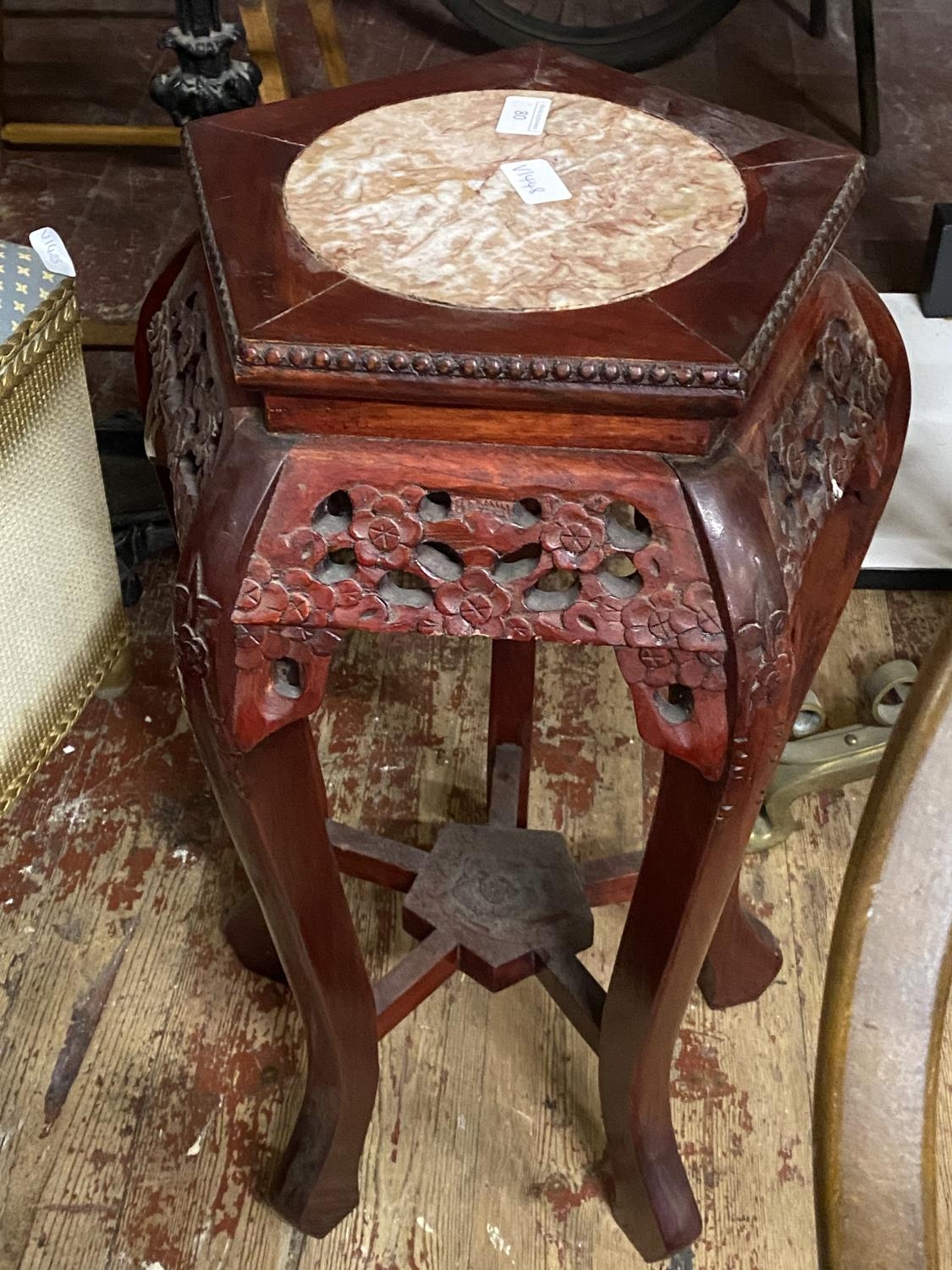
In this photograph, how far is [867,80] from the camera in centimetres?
212

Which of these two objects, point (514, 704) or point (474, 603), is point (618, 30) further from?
point (474, 603)

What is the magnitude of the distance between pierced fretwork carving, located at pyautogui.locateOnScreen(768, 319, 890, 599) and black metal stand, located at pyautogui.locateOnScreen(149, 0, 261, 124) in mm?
784

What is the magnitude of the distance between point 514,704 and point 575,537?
52cm

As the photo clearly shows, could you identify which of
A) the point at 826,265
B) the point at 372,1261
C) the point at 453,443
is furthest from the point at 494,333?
the point at 372,1261

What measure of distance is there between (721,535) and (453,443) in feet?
0.44

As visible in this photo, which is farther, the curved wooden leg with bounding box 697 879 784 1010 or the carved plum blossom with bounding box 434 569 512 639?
the curved wooden leg with bounding box 697 879 784 1010

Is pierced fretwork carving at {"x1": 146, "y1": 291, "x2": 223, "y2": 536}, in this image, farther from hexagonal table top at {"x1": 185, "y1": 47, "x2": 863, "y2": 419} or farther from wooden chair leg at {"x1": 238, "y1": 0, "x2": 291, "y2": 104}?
wooden chair leg at {"x1": 238, "y1": 0, "x2": 291, "y2": 104}

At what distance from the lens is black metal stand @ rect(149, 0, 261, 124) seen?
1.28 metres

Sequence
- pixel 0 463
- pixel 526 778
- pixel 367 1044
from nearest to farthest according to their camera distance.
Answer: pixel 367 1044 < pixel 0 463 < pixel 526 778

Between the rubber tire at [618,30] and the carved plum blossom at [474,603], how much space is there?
2038 millimetres

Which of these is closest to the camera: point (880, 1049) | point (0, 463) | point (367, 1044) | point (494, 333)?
point (880, 1049)

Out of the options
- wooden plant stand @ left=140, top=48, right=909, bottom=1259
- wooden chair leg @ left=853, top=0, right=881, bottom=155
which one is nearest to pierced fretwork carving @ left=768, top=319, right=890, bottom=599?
wooden plant stand @ left=140, top=48, right=909, bottom=1259

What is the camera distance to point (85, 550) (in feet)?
3.95

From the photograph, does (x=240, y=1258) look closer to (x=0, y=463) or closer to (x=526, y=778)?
(x=526, y=778)
